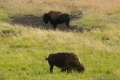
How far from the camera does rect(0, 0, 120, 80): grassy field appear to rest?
14.9m

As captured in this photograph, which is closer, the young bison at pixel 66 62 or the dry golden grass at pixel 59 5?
the young bison at pixel 66 62

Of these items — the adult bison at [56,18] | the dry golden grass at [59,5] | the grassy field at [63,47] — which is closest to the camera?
the grassy field at [63,47]

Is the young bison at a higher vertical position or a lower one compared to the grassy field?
higher

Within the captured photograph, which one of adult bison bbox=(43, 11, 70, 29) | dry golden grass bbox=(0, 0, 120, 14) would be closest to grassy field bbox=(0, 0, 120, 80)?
dry golden grass bbox=(0, 0, 120, 14)

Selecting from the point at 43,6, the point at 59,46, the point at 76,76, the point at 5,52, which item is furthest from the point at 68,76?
the point at 43,6

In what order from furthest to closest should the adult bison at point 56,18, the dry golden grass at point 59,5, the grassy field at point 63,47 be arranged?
the dry golden grass at point 59,5 < the adult bison at point 56,18 < the grassy field at point 63,47

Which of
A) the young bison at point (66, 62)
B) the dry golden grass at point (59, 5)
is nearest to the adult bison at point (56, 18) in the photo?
the dry golden grass at point (59, 5)

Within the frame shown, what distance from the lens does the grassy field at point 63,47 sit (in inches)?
587

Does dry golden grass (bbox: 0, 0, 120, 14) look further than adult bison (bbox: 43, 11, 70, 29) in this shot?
Yes

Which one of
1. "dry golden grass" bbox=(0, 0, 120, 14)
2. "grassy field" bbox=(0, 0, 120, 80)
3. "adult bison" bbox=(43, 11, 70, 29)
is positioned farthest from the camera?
"dry golden grass" bbox=(0, 0, 120, 14)

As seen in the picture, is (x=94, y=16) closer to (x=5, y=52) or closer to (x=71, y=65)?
(x=5, y=52)

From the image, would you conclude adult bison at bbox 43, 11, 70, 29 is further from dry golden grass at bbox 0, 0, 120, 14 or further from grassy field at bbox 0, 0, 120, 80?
dry golden grass at bbox 0, 0, 120, 14

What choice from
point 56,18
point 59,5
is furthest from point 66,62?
point 59,5

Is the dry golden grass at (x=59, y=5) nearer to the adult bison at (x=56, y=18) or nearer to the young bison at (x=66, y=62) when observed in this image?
the adult bison at (x=56, y=18)
